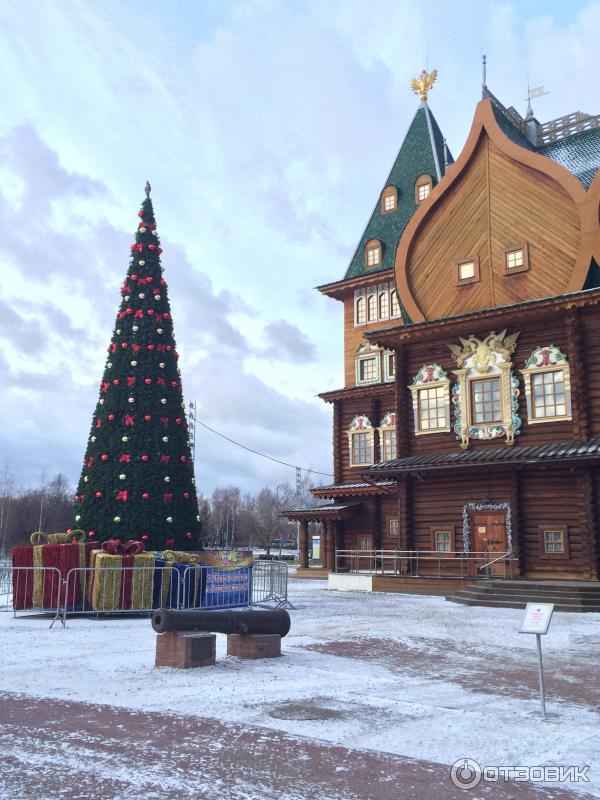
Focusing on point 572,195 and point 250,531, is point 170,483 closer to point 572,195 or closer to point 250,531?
point 572,195

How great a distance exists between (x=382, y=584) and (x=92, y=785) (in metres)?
19.1

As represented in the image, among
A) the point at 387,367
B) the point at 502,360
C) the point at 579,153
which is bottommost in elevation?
the point at 502,360

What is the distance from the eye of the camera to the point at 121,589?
15.4 meters

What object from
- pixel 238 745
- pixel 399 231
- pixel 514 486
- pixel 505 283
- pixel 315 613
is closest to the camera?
pixel 238 745

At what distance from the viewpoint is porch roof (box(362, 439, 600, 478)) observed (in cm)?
1998

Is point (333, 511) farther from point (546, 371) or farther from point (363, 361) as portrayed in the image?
point (546, 371)

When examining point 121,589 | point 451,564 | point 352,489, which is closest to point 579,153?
point 451,564

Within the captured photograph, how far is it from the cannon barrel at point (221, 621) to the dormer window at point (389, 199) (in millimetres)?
28521

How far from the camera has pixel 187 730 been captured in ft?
21.0

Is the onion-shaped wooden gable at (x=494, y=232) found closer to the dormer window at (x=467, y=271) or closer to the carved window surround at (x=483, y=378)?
the dormer window at (x=467, y=271)

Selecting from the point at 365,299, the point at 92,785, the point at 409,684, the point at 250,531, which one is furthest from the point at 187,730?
the point at 250,531

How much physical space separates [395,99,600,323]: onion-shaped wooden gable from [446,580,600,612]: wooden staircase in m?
9.14

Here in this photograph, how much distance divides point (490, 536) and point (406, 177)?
19870 mm

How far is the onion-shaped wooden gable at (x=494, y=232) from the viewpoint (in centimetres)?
2286
